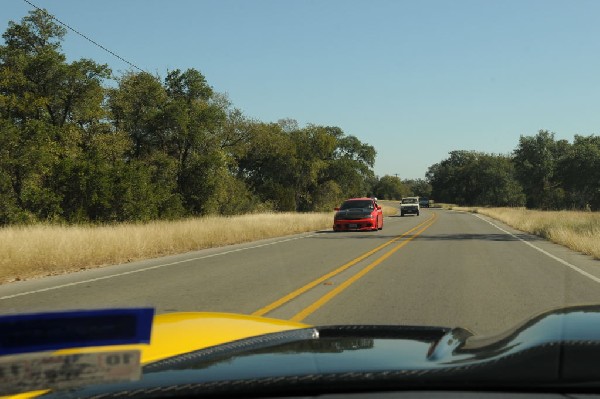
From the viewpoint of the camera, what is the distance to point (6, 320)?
2104mm

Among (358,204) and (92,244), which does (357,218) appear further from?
(92,244)

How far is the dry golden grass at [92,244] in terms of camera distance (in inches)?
524

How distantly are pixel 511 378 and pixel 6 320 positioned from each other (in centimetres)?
186

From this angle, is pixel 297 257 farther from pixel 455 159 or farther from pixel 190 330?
pixel 455 159

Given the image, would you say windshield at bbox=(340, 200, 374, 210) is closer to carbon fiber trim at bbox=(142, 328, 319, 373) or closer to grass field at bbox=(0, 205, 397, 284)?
grass field at bbox=(0, 205, 397, 284)

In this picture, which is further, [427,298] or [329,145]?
[329,145]

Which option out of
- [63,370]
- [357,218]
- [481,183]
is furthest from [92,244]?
[481,183]

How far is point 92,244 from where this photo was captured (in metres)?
16.0

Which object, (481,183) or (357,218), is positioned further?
(481,183)

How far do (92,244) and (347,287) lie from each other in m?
8.89

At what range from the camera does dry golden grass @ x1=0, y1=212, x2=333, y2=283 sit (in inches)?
524

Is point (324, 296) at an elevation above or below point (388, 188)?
below

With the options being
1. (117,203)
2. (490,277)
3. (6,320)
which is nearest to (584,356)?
(6,320)

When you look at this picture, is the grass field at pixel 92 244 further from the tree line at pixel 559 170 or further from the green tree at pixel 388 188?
the green tree at pixel 388 188
